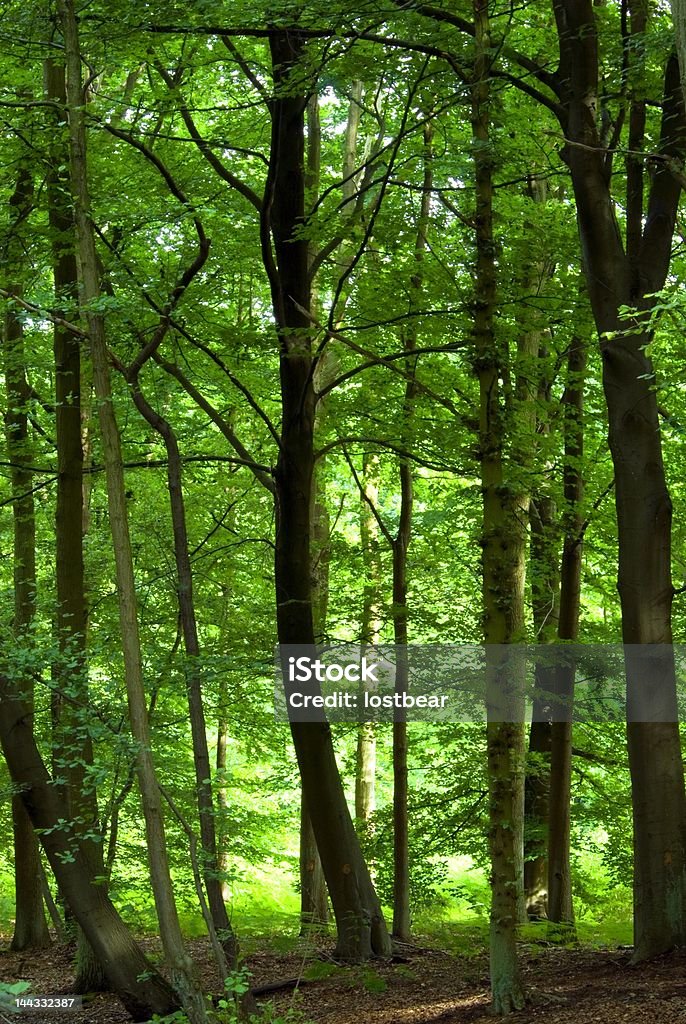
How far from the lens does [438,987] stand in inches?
310

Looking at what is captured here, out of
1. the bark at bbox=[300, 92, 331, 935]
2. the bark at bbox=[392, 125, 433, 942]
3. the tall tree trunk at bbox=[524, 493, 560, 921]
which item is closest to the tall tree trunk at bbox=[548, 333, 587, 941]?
the tall tree trunk at bbox=[524, 493, 560, 921]

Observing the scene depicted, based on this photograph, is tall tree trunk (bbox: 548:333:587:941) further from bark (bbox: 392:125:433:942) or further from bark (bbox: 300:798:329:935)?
bark (bbox: 300:798:329:935)

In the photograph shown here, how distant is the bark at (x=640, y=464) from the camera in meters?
6.70

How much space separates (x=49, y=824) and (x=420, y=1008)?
10.1 feet

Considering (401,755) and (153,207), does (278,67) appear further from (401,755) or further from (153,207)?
(401,755)

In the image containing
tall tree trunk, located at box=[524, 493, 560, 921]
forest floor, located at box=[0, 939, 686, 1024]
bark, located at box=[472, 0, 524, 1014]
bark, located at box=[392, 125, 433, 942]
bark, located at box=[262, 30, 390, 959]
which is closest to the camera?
forest floor, located at box=[0, 939, 686, 1024]

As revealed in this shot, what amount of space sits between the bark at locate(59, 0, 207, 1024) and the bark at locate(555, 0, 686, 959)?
3.11 meters

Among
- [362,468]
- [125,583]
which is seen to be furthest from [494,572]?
[362,468]

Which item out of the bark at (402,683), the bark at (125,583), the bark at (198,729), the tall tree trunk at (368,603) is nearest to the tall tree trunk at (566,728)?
the bark at (402,683)

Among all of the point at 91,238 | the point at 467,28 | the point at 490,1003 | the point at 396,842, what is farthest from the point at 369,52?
the point at 396,842

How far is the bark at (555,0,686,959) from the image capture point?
6.70m

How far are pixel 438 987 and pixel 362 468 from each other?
24.1 ft

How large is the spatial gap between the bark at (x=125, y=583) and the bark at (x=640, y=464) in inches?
123

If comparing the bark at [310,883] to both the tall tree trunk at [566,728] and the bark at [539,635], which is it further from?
the tall tree trunk at [566,728]
